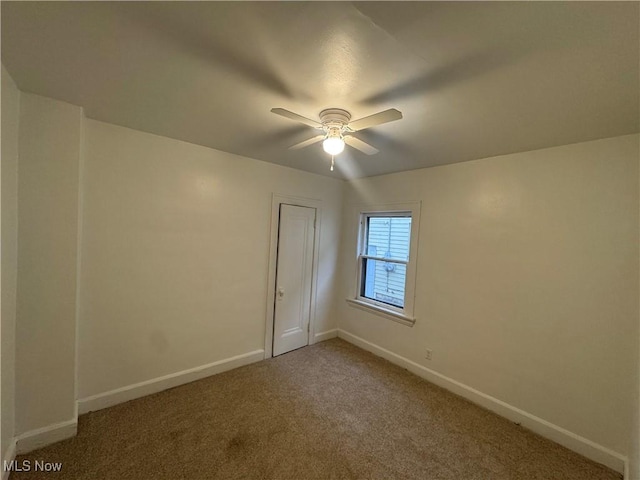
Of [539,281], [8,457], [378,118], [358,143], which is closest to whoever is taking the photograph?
[378,118]

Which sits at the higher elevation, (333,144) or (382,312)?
(333,144)

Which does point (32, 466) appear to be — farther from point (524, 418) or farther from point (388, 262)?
point (524, 418)

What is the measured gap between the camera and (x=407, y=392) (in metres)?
2.67

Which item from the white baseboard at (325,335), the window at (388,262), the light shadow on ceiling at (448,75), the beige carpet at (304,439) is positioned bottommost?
the beige carpet at (304,439)

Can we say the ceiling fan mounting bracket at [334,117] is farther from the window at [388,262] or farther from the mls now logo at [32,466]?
the mls now logo at [32,466]

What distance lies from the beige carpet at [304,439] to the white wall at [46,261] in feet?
1.15

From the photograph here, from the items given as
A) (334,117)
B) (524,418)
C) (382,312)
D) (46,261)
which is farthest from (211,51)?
(524,418)

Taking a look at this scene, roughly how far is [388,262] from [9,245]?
3352mm

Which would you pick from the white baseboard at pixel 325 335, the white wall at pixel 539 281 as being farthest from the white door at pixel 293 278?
the white wall at pixel 539 281

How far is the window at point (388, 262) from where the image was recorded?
3.15 meters

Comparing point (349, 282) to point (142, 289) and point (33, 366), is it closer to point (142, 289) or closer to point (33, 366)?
point (142, 289)

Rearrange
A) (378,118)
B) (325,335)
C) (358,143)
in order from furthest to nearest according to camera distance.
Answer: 1. (325,335)
2. (358,143)
3. (378,118)

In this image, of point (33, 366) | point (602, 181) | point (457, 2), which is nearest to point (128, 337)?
point (33, 366)

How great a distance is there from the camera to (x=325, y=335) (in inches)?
152
